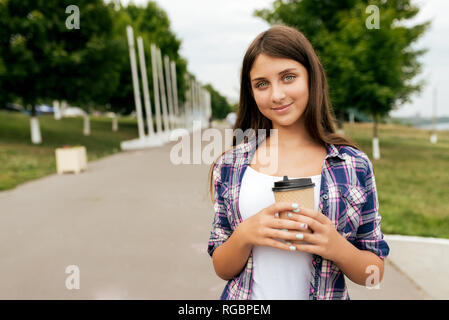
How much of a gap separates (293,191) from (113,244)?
14.6 ft

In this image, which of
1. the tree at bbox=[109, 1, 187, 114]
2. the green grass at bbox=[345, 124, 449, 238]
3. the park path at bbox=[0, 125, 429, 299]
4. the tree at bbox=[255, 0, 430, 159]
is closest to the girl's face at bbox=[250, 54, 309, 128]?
the park path at bbox=[0, 125, 429, 299]

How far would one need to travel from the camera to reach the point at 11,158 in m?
13.6

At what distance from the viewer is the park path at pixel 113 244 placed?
377cm

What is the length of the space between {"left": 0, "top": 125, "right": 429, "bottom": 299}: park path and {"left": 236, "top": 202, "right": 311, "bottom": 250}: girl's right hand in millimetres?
2567

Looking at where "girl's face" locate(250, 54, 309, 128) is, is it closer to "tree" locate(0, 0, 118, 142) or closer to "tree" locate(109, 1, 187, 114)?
"tree" locate(0, 0, 118, 142)

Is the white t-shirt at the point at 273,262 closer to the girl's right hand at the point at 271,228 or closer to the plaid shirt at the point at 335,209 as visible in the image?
the plaid shirt at the point at 335,209

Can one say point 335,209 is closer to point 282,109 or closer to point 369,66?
point 282,109

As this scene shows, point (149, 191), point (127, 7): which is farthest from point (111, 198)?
point (127, 7)

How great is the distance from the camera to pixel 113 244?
516cm

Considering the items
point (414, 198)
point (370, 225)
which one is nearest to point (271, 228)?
point (370, 225)

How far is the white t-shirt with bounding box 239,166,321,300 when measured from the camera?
144 centimetres

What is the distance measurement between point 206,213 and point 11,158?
10.1 metres

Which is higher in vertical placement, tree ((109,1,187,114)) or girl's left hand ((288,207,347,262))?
tree ((109,1,187,114))

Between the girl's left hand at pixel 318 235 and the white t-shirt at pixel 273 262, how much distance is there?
0.63ft
